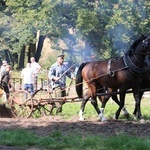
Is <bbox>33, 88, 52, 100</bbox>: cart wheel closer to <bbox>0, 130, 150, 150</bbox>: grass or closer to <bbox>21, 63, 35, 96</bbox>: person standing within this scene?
<bbox>21, 63, 35, 96</bbox>: person standing

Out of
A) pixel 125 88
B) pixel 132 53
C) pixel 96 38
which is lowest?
pixel 125 88

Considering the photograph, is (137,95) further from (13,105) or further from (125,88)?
(13,105)

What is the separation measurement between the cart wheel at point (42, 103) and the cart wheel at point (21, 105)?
0.16 meters

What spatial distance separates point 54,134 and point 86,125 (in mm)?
1566

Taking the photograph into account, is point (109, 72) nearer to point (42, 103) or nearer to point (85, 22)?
point (42, 103)

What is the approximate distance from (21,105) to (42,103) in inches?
23.5

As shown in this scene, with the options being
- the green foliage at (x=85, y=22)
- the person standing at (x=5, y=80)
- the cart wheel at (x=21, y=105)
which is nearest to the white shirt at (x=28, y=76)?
the person standing at (x=5, y=80)

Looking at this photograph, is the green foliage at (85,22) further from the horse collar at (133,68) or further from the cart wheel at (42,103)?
the horse collar at (133,68)

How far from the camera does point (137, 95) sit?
10.6 metres

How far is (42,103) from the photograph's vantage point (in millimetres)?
12258

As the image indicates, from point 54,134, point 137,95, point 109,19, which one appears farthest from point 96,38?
point 54,134

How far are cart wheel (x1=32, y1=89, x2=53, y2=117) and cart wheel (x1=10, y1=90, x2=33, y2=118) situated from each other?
0.16 m

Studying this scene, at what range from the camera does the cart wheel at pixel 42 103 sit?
1222 centimetres

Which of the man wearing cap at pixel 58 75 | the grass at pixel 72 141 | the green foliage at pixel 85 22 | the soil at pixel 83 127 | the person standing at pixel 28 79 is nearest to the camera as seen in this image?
the grass at pixel 72 141
